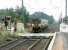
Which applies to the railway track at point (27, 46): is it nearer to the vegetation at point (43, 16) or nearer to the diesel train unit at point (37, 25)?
the diesel train unit at point (37, 25)

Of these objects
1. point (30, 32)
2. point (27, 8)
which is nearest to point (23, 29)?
point (30, 32)

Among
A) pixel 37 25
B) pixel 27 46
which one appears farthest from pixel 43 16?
pixel 27 46

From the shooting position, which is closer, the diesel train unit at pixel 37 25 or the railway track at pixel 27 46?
the railway track at pixel 27 46

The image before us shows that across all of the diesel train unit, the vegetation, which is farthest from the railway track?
the vegetation

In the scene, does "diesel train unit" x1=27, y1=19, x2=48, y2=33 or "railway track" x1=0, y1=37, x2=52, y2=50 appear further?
"diesel train unit" x1=27, y1=19, x2=48, y2=33

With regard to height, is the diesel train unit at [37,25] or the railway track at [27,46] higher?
the diesel train unit at [37,25]

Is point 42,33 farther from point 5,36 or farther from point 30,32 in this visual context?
point 5,36

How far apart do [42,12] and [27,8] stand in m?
1.62

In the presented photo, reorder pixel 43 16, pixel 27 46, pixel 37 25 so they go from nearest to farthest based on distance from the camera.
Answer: pixel 27 46 → pixel 43 16 → pixel 37 25

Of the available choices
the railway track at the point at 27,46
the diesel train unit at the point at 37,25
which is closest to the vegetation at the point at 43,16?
the diesel train unit at the point at 37,25

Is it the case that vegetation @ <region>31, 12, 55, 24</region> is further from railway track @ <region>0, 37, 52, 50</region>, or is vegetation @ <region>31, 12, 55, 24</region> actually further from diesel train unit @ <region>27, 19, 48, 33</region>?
railway track @ <region>0, 37, 52, 50</region>

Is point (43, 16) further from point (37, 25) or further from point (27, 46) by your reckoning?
point (27, 46)

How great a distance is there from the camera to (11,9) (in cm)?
1984

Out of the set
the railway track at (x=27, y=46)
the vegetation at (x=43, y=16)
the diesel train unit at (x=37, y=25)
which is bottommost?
the railway track at (x=27, y=46)
